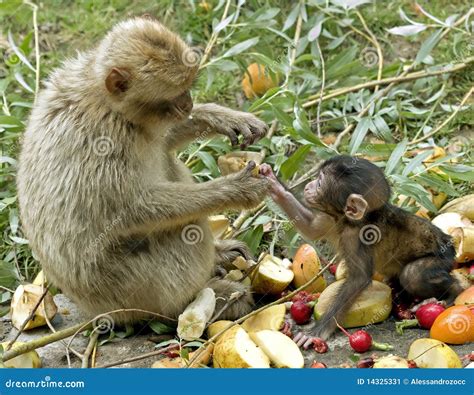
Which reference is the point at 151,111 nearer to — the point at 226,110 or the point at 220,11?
the point at 226,110

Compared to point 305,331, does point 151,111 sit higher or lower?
higher

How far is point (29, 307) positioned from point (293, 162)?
225 centimetres

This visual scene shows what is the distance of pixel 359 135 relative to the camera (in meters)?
7.36

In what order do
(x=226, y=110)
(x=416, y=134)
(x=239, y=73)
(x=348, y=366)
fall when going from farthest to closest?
(x=239, y=73)
(x=416, y=134)
(x=226, y=110)
(x=348, y=366)

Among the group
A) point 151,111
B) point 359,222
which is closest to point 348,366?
point 359,222

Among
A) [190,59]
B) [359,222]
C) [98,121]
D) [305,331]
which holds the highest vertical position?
[190,59]

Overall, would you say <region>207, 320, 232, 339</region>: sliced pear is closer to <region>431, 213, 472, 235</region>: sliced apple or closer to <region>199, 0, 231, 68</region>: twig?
<region>431, 213, 472, 235</region>: sliced apple

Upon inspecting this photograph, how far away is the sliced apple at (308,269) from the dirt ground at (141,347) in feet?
1.45

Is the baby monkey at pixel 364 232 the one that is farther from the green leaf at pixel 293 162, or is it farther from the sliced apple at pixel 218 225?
the sliced apple at pixel 218 225

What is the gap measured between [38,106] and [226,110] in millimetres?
1413

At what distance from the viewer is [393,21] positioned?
957 centimetres

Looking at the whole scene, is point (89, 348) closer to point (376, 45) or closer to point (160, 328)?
point (160, 328)

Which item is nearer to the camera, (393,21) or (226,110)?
(226,110)

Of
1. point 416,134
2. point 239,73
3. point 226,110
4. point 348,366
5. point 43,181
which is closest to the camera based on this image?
point 348,366
